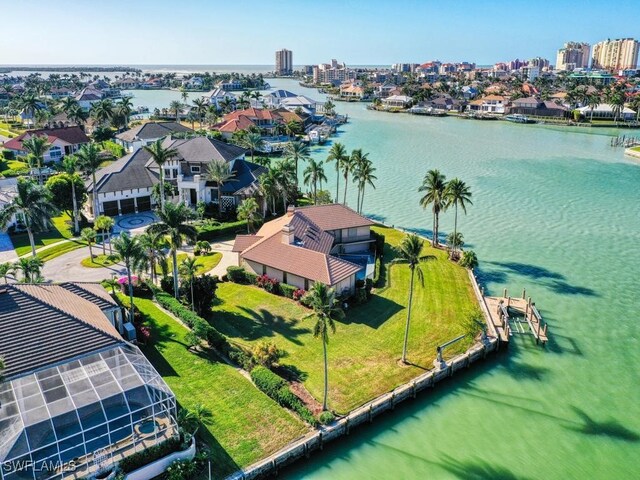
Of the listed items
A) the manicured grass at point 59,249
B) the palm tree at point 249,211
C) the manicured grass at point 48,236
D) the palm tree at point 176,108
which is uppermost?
the palm tree at point 176,108

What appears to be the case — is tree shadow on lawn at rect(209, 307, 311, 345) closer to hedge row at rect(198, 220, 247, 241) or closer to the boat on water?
hedge row at rect(198, 220, 247, 241)

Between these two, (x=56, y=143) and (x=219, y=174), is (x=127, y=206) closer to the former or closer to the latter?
(x=219, y=174)

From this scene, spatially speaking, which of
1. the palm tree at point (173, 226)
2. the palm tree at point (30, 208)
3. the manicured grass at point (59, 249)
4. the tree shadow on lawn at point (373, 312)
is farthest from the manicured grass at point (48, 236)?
the tree shadow on lawn at point (373, 312)

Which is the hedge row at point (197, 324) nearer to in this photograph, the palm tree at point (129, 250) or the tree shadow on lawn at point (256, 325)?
the tree shadow on lawn at point (256, 325)

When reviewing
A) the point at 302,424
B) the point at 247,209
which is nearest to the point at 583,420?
the point at 302,424

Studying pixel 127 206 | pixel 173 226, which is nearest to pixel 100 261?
pixel 173 226

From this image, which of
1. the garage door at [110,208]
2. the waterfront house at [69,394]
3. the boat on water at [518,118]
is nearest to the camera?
the waterfront house at [69,394]

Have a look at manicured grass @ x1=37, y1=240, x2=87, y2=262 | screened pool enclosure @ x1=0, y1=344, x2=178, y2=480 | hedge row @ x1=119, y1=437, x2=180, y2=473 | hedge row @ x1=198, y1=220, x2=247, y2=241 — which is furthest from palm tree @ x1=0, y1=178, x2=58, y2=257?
hedge row @ x1=119, y1=437, x2=180, y2=473
